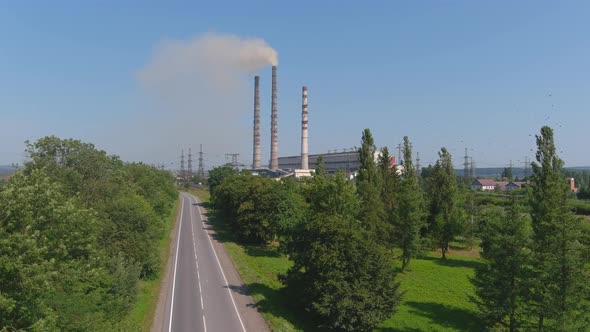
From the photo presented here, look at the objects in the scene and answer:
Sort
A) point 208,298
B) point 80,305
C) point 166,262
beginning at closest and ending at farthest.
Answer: point 80,305, point 208,298, point 166,262

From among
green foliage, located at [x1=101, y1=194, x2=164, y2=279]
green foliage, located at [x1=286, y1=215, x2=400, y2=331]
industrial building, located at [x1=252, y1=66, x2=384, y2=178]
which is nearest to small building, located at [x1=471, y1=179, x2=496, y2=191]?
industrial building, located at [x1=252, y1=66, x2=384, y2=178]

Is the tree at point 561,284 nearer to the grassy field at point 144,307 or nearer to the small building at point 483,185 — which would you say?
the grassy field at point 144,307

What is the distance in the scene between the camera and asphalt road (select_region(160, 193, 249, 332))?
29.2 meters

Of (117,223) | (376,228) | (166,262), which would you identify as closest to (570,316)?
(376,228)

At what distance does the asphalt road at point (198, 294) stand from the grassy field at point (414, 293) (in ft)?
7.45

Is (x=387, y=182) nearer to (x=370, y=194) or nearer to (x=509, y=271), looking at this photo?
(x=370, y=194)

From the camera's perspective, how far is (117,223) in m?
36.6

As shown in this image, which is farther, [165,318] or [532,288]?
[165,318]

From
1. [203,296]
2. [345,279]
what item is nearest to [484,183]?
[203,296]

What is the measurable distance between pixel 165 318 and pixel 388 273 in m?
Result: 16.3

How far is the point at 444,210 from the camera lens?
182 feet

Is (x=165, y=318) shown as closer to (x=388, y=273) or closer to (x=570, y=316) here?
(x=388, y=273)

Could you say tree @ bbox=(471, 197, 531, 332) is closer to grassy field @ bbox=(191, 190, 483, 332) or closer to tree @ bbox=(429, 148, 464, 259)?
grassy field @ bbox=(191, 190, 483, 332)

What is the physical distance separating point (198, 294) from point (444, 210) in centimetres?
3489
